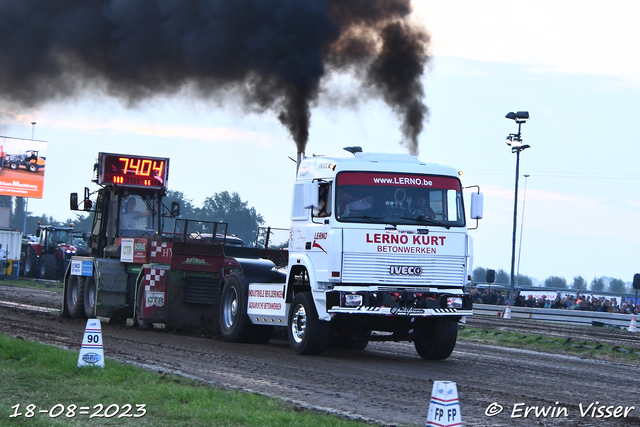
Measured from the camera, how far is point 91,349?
10164mm

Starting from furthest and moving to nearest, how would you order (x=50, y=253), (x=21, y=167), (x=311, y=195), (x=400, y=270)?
1. (x=21, y=167)
2. (x=50, y=253)
3. (x=311, y=195)
4. (x=400, y=270)

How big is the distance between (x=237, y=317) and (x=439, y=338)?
387 centimetres

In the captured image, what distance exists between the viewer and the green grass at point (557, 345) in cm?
1592

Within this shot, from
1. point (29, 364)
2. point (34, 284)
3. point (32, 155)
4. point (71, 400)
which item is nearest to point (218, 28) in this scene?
point (29, 364)

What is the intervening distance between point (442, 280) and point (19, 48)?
11.9m

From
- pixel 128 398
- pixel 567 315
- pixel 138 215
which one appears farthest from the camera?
pixel 567 315

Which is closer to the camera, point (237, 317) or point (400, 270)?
point (400, 270)

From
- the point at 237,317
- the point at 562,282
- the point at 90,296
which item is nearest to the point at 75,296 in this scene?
the point at 90,296

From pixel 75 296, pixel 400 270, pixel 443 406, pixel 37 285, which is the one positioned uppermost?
pixel 400 270

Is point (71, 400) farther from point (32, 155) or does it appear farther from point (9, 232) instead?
point (32, 155)

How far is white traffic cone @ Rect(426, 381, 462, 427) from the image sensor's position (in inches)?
190

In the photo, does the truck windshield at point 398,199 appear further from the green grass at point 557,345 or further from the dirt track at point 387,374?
the green grass at point 557,345

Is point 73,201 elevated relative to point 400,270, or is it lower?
elevated

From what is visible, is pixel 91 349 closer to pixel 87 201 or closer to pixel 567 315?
pixel 87 201
